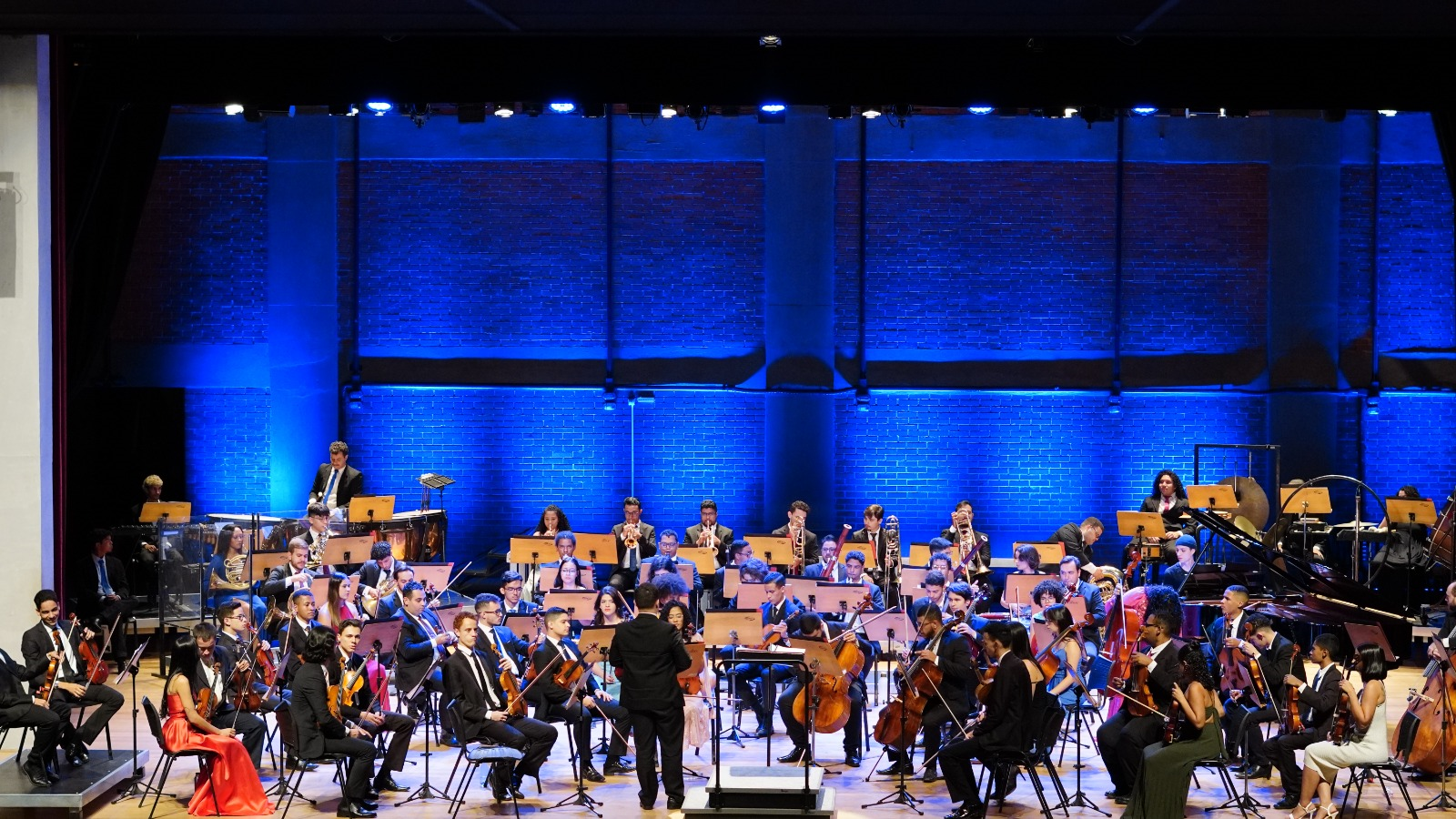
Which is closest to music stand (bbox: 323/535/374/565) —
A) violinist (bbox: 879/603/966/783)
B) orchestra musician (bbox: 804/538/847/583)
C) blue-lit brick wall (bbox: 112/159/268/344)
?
orchestra musician (bbox: 804/538/847/583)

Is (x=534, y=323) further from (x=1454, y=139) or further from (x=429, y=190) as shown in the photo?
(x=1454, y=139)

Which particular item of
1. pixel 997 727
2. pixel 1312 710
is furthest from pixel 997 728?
pixel 1312 710

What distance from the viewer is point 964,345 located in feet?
53.7

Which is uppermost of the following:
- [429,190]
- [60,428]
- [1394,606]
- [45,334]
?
[429,190]

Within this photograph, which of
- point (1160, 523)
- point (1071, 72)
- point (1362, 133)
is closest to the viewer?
point (1071, 72)

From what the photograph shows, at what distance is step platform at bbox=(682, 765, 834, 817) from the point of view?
9.34 m

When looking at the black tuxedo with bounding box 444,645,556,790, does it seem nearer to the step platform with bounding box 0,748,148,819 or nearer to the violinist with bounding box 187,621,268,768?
the violinist with bounding box 187,621,268,768

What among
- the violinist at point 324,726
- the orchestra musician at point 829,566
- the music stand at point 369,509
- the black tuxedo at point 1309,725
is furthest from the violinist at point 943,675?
the music stand at point 369,509

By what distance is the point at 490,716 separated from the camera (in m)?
10.0

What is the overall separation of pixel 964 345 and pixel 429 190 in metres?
6.07

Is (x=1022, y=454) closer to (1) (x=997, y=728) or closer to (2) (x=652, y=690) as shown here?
(1) (x=997, y=728)

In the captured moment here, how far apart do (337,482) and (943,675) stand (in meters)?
7.50

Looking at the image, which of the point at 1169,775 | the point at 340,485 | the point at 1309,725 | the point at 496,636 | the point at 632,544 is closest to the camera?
the point at 1169,775

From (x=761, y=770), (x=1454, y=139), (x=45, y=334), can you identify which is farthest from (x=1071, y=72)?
(x=45, y=334)
